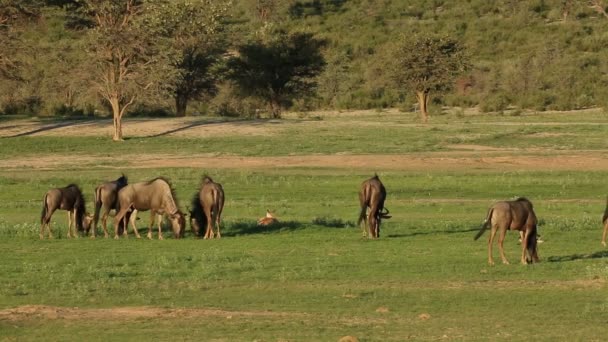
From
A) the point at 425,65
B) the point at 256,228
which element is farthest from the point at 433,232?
the point at 425,65

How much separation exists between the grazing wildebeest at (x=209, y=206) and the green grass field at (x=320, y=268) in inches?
21.2

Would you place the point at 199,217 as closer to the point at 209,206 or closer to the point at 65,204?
the point at 209,206

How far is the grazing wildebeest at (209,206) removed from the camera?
23.3 meters

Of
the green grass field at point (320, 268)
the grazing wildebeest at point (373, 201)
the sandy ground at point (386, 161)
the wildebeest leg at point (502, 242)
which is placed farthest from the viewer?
the sandy ground at point (386, 161)

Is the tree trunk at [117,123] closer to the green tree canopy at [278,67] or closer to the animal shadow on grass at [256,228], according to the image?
the green tree canopy at [278,67]

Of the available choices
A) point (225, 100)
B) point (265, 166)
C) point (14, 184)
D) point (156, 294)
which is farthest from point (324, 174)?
point (225, 100)

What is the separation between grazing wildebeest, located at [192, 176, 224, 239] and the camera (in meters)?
23.3

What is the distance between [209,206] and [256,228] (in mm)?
1838

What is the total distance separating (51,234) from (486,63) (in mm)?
71258

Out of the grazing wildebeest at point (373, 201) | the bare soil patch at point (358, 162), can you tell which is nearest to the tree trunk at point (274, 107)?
the bare soil patch at point (358, 162)

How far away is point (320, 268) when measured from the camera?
18.8 metres

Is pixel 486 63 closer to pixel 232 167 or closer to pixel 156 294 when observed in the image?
pixel 232 167

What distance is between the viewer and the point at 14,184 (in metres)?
36.8

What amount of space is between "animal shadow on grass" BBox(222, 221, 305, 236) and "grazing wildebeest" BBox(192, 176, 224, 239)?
2.12 feet
